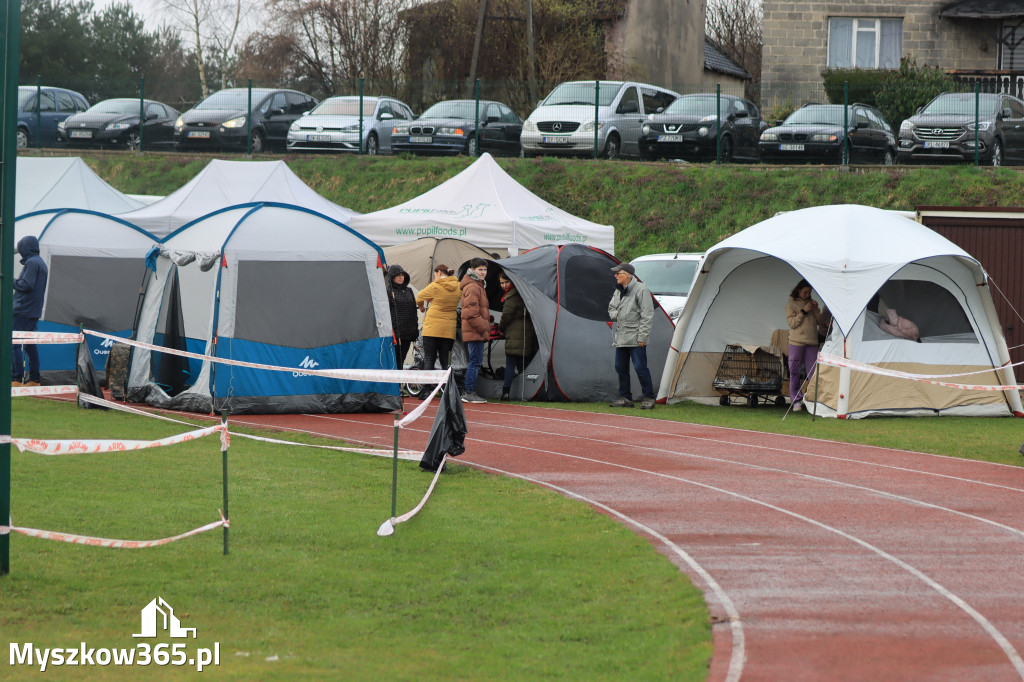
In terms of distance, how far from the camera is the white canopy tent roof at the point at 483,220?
61.5ft

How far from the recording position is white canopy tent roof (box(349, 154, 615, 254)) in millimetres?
18750

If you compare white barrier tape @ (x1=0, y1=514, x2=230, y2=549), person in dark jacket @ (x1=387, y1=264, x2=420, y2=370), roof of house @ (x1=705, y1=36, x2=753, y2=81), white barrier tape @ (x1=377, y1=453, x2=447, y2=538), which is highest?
roof of house @ (x1=705, y1=36, x2=753, y2=81)

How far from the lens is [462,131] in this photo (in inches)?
1176

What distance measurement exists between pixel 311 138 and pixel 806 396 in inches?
725

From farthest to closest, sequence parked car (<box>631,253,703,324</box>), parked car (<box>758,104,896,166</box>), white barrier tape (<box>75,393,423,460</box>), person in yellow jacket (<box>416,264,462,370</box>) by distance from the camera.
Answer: parked car (<box>758,104,896,166</box>) < parked car (<box>631,253,703,324</box>) < person in yellow jacket (<box>416,264,462,370</box>) < white barrier tape (<box>75,393,423,460</box>)

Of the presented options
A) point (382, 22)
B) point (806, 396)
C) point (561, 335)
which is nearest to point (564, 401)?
point (561, 335)

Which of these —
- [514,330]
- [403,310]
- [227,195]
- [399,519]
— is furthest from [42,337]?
[227,195]

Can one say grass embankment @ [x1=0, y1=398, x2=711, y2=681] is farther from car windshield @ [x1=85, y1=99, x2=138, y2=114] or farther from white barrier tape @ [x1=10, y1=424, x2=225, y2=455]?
car windshield @ [x1=85, y1=99, x2=138, y2=114]

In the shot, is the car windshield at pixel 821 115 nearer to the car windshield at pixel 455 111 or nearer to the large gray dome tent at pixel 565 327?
the car windshield at pixel 455 111

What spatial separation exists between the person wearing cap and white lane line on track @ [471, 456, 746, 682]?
5.05m

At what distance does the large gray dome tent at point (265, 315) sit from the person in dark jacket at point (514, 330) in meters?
2.00

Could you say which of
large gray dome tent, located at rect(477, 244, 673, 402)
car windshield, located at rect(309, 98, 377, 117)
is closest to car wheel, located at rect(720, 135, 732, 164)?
car windshield, located at rect(309, 98, 377, 117)

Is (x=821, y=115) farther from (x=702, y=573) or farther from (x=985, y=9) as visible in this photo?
(x=702, y=573)

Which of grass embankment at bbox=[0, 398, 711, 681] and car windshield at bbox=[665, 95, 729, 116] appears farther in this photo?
car windshield at bbox=[665, 95, 729, 116]
